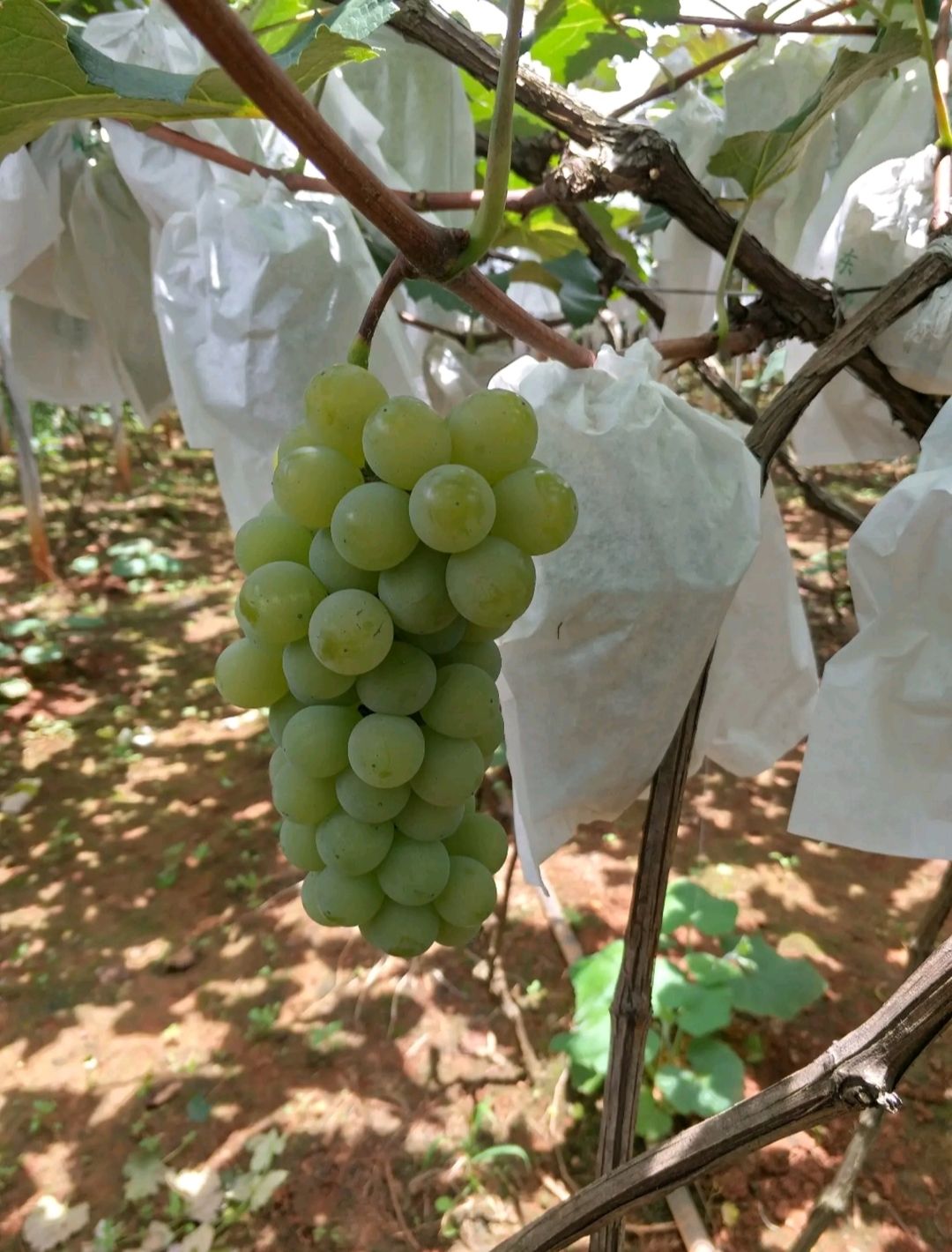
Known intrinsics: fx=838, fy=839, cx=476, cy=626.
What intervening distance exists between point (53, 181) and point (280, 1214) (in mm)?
2143

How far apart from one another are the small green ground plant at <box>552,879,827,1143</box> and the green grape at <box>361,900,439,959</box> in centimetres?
154

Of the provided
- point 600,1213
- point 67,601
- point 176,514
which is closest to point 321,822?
point 600,1213

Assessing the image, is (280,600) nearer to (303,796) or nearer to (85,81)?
(303,796)

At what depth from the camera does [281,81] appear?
45 centimetres

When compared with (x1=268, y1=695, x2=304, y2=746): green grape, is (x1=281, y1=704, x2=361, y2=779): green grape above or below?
below

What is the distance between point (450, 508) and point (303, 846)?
0.30 m

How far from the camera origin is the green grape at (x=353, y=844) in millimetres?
583

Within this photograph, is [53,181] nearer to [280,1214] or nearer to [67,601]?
[280,1214]

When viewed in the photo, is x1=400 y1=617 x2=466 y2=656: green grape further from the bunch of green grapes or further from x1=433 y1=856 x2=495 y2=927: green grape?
x1=433 y1=856 x2=495 y2=927: green grape

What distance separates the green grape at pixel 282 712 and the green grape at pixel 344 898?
11 cm

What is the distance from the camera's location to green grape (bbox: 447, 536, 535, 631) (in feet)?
1.67

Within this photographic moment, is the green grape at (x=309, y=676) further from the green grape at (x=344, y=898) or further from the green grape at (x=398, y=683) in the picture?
the green grape at (x=344, y=898)

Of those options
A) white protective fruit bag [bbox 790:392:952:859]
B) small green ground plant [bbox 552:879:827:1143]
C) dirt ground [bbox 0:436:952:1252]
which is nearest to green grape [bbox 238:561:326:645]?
white protective fruit bag [bbox 790:392:952:859]

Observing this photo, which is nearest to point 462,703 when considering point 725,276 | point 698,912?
point 725,276
